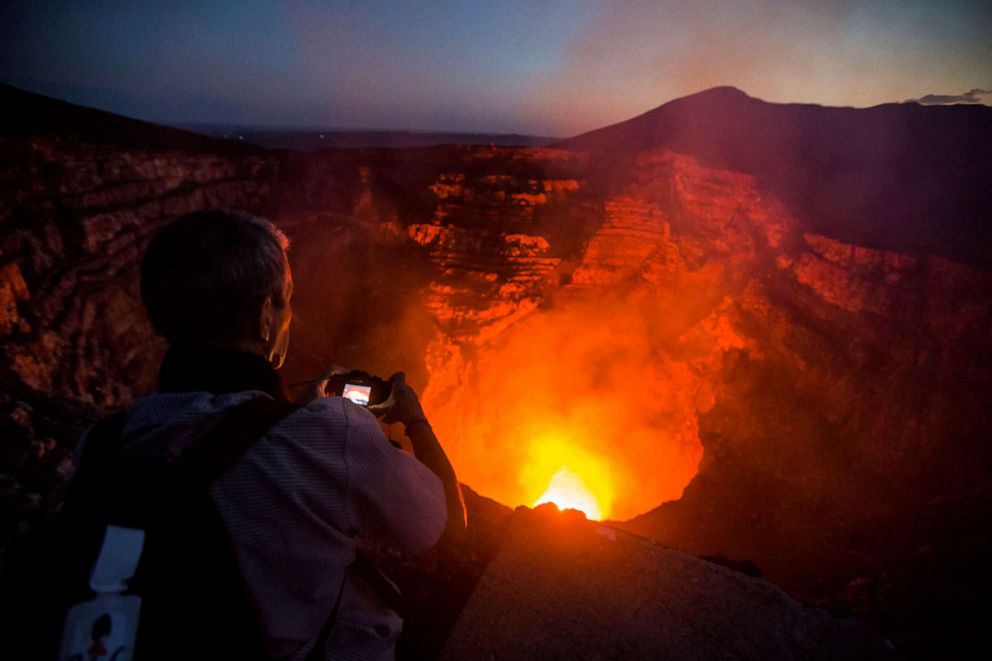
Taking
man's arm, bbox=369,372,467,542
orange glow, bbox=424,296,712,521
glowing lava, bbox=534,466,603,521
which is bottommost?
glowing lava, bbox=534,466,603,521

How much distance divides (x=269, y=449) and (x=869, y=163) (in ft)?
50.6

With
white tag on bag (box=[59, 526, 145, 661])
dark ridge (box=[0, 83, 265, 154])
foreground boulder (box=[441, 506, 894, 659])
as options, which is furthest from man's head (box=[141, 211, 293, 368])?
dark ridge (box=[0, 83, 265, 154])

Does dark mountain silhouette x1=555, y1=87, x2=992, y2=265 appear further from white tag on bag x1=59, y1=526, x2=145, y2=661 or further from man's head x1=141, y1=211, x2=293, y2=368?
white tag on bag x1=59, y1=526, x2=145, y2=661

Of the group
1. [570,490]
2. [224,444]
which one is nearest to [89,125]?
[224,444]

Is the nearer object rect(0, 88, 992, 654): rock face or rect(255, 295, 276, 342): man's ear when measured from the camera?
rect(255, 295, 276, 342): man's ear

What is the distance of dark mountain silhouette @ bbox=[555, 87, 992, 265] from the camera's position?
28.9ft

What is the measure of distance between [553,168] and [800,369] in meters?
8.38

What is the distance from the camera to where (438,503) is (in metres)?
1.47

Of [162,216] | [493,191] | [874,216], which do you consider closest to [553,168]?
[493,191]

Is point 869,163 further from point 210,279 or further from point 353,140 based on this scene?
point 353,140

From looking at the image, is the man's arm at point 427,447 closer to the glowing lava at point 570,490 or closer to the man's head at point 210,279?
the man's head at point 210,279

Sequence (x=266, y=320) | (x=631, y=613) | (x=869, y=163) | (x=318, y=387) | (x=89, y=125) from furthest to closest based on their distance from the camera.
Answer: (x=89, y=125) → (x=869, y=163) → (x=631, y=613) → (x=318, y=387) → (x=266, y=320)

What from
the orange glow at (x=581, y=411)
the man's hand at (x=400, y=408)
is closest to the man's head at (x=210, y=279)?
the man's hand at (x=400, y=408)

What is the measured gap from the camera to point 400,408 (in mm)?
2082
